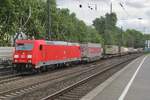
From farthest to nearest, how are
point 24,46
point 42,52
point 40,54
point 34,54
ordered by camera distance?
point 42,52 < point 40,54 < point 24,46 < point 34,54

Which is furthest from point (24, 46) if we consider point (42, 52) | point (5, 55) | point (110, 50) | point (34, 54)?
point (110, 50)

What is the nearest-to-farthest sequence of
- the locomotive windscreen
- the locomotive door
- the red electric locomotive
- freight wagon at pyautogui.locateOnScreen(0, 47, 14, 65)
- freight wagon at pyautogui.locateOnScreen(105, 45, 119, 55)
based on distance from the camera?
the red electric locomotive → the locomotive windscreen → the locomotive door → freight wagon at pyautogui.locateOnScreen(0, 47, 14, 65) → freight wagon at pyautogui.locateOnScreen(105, 45, 119, 55)

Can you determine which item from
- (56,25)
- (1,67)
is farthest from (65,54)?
(56,25)

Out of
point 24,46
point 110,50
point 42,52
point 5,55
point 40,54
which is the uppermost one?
point 24,46

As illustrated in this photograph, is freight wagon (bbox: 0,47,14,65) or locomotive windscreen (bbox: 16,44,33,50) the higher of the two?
locomotive windscreen (bbox: 16,44,33,50)

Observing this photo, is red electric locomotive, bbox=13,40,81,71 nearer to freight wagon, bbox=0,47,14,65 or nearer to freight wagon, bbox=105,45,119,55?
freight wagon, bbox=0,47,14,65

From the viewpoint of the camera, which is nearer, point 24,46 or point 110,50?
point 24,46

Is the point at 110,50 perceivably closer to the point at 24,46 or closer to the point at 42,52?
the point at 42,52

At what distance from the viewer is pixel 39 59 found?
32156 mm

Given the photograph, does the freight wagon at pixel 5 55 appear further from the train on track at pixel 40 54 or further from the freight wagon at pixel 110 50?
the freight wagon at pixel 110 50

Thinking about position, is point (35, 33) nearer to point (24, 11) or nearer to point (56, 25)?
point (24, 11)

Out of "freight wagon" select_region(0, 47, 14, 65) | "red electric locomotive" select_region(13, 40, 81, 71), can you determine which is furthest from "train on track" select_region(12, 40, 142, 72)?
"freight wagon" select_region(0, 47, 14, 65)

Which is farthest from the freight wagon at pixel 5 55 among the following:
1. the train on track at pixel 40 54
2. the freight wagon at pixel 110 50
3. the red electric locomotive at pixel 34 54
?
the freight wagon at pixel 110 50

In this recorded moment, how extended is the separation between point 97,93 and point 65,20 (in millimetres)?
67231
